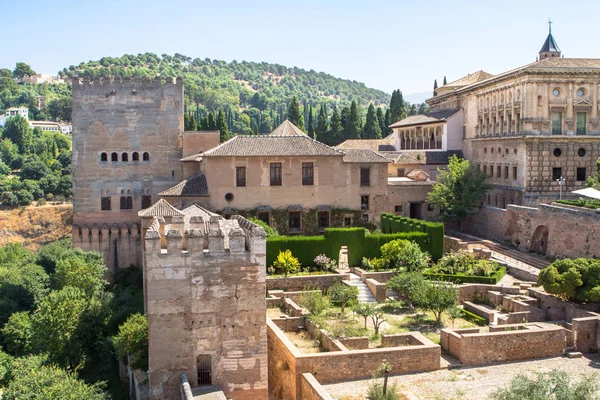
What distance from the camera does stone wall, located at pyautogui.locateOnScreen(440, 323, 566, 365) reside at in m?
18.7

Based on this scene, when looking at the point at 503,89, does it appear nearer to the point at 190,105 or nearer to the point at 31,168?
the point at 31,168

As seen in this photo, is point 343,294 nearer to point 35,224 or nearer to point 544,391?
point 544,391

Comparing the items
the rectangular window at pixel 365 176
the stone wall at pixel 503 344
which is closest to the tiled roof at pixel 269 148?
the rectangular window at pixel 365 176

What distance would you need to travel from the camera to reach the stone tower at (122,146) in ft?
126

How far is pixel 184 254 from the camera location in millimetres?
14961

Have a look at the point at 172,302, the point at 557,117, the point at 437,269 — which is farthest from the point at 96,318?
the point at 557,117

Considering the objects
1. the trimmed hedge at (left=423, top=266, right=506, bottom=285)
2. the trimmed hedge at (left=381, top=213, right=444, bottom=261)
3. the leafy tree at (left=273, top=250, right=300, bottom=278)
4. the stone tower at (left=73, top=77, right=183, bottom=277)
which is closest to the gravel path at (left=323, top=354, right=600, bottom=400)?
the trimmed hedge at (left=423, top=266, right=506, bottom=285)

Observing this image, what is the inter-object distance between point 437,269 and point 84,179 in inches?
908

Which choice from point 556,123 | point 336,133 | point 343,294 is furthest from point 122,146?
point 336,133

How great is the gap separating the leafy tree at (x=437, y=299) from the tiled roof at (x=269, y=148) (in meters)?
12.6

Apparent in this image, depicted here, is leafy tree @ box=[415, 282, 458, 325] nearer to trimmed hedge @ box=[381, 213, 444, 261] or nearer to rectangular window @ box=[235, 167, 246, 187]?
trimmed hedge @ box=[381, 213, 444, 261]

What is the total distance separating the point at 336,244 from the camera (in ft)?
93.9

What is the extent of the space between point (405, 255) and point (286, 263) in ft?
16.8

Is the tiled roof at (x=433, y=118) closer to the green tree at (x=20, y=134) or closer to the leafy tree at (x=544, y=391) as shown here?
the leafy tree at (x=544, y=391)
